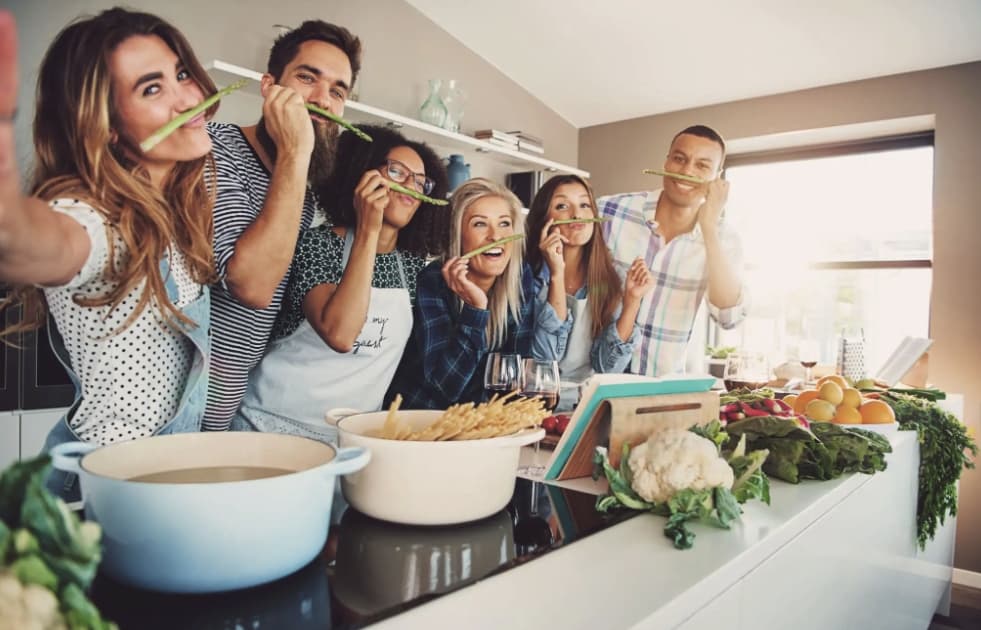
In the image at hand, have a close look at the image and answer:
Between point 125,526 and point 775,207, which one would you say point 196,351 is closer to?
point 125,526

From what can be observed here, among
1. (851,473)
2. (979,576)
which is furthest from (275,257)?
(979,576)

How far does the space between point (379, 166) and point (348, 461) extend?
1400 mm

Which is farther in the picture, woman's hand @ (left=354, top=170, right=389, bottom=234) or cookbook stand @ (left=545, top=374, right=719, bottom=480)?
woman's hand @ (left=354, top=170, right=389, bottom=234)

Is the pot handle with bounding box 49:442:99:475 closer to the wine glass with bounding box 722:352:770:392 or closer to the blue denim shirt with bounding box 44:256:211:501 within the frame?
the blue denim shirt with bounding box 44:256:211:501

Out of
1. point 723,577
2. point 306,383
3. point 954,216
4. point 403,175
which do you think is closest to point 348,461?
point 723,577

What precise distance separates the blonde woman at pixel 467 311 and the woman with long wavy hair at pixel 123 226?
79cm

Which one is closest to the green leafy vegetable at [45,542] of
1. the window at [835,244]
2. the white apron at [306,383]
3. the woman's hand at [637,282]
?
the white apron at [306,383]

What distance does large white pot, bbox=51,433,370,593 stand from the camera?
567 millimetres

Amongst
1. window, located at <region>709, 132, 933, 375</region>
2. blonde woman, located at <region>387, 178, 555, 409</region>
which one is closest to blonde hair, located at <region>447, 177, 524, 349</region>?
blonde woman, located at <region>387, 178, 555, 409</region>

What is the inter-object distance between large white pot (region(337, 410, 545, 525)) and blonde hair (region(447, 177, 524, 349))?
1240 millimetres

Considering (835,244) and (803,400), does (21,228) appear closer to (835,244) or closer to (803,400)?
(803,400)

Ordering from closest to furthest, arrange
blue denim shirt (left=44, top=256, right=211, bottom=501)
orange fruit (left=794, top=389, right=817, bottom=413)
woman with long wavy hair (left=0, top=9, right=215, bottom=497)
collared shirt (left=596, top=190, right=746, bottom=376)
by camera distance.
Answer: woman with long wavy hair (left=0, top=9, right=215, bottom=497) < blue denim shirt (left=44, top=256, right=211, bottom=501) < orange fruit (left=794, top=389, right=817, bottom=413) < collared shirt (left=596, top=190, right=746, bottom=376)

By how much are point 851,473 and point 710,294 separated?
4.64 ft

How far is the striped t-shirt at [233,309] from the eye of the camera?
1.45 meters
